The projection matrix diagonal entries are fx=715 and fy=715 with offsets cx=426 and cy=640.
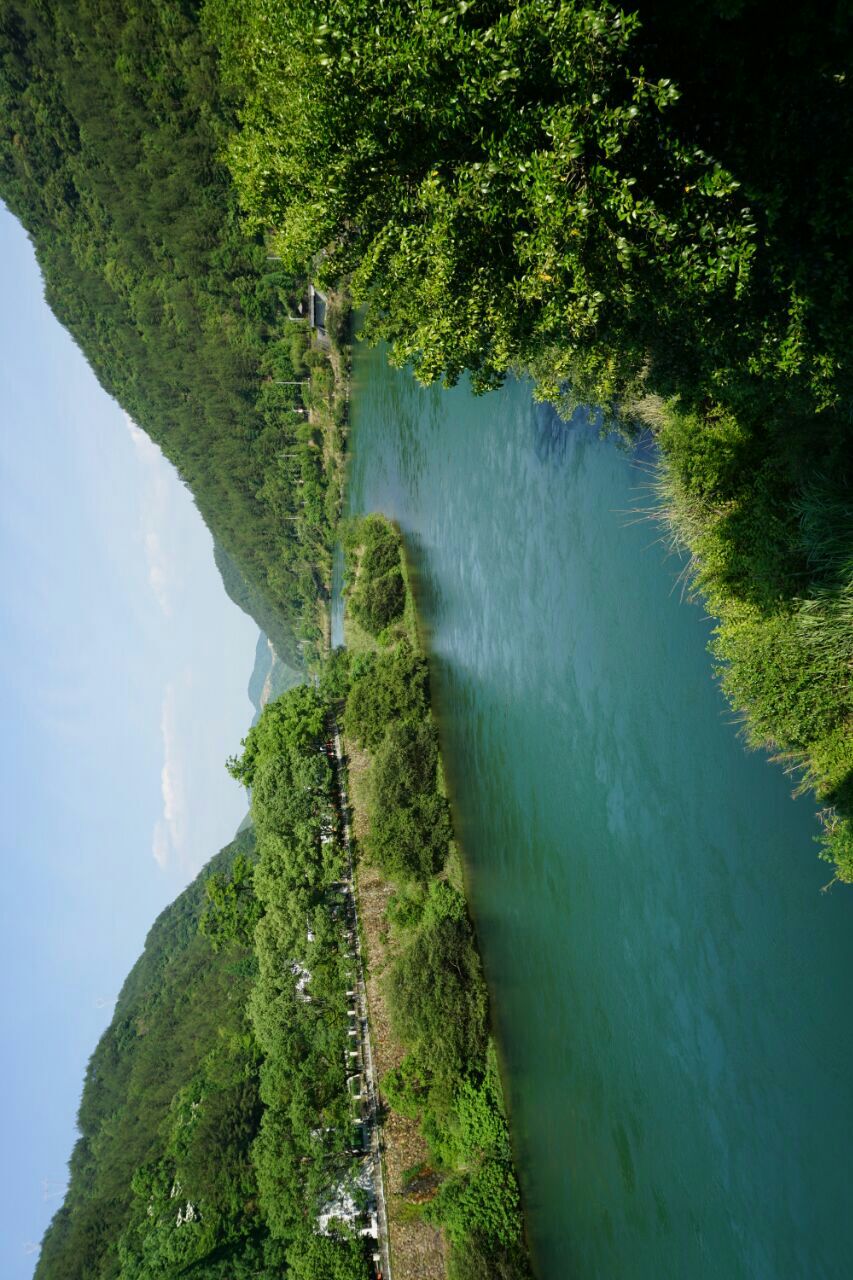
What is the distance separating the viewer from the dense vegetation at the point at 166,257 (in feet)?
84.1

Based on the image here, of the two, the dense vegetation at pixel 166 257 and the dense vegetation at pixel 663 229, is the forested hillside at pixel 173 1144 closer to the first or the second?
the dense vegetation at pixel 663 229

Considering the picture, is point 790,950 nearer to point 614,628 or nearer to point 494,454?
point 614,628

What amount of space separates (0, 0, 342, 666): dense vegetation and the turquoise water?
1395cm

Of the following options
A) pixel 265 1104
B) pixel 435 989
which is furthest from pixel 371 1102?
pixel 435 989

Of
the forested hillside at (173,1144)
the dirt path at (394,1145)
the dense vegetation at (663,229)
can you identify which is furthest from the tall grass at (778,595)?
the forested hillside at (173,1144)

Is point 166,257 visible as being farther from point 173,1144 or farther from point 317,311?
point 173,1144

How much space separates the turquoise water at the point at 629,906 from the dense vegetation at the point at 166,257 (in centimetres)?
1395

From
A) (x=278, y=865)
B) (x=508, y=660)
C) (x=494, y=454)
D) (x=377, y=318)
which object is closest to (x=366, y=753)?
(x=278, y=865)

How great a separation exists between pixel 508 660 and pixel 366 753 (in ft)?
31.6

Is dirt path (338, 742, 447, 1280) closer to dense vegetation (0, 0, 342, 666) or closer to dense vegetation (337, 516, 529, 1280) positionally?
dense vegetation (337, 516, 529, 1280)

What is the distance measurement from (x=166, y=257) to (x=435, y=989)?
2995 centimetres

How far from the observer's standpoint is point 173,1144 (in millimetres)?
24438

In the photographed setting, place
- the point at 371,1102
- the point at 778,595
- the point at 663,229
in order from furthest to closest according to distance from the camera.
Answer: the point at 371,1102
the point at 778,595
the point at 663,229

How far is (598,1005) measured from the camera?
50.0ft
